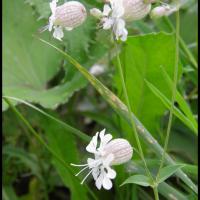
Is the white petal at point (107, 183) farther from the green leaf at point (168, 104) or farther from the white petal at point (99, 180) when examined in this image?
the green leaf at point (168, 104)

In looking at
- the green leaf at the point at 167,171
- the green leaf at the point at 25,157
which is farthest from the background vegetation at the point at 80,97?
the green leaf at the point at 167,171

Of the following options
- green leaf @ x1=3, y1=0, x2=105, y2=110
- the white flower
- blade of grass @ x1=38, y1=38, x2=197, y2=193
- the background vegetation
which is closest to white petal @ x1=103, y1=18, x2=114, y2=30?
the white flower

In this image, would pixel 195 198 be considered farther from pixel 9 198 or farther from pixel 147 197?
pixel 9 198

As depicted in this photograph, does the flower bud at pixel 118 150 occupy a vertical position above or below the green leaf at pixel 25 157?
above

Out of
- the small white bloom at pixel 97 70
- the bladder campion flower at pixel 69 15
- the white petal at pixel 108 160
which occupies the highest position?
the bladder campion flower at pixel 69 15

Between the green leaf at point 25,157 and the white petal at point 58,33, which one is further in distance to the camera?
the green leaf at point 25,157

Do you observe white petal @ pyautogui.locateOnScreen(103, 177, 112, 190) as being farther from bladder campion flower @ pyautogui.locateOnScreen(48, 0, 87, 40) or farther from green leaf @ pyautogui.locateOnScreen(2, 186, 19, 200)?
green leaf @ pyautogui.locateOnScreen(2, 186, 19, 200)

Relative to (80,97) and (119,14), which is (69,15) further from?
(80,97)
